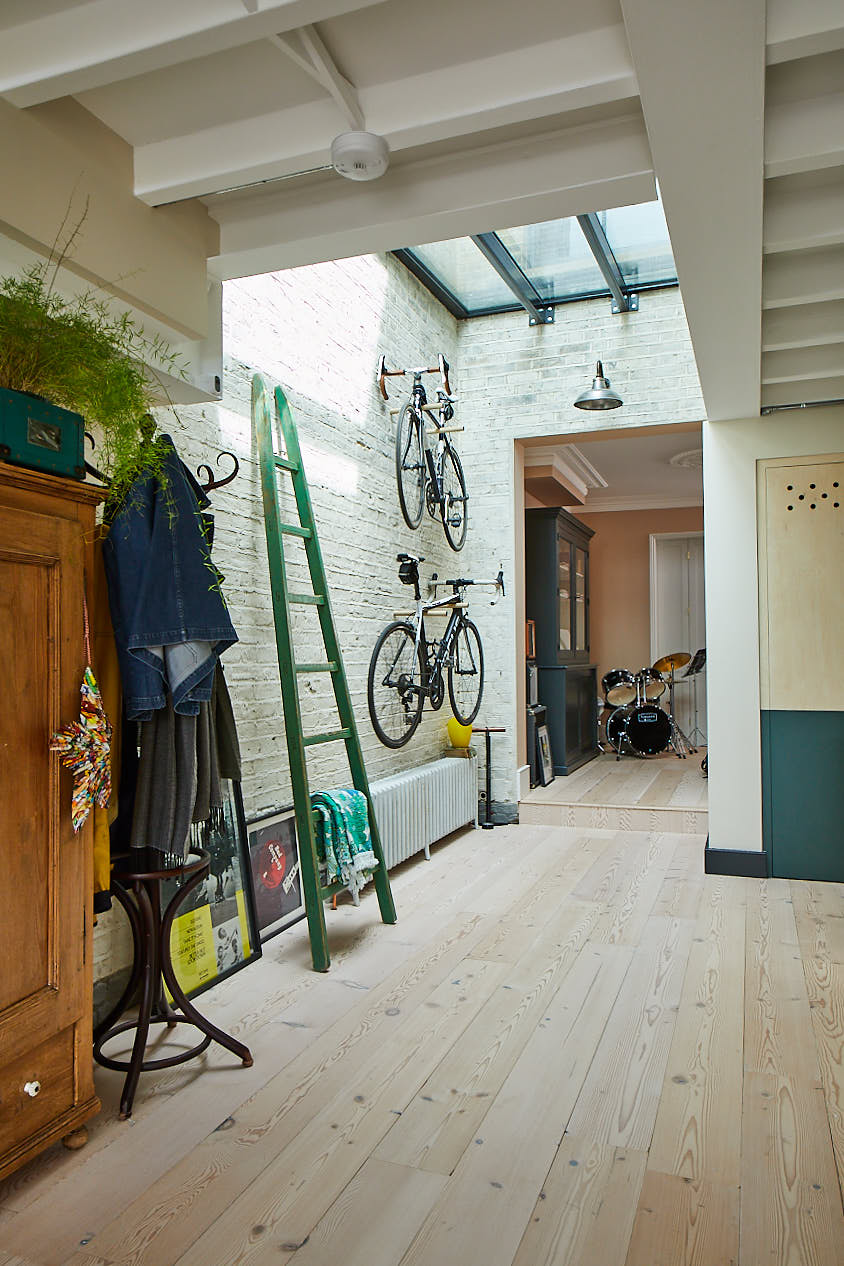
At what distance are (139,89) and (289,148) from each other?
39 centimetres

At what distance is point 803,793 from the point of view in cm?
476

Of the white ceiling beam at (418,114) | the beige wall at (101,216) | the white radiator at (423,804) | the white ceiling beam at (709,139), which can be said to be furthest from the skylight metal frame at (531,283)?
the white radiator at (423,804)

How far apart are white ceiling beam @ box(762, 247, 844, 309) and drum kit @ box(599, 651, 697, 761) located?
5756 millimetres

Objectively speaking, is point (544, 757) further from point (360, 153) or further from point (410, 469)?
point (360, 153)

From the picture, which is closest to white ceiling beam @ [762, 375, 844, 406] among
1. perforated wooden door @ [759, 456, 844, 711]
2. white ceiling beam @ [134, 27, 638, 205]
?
perforated wooden door @ [759, 456, 844, 711]

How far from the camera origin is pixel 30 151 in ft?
→ 7.28

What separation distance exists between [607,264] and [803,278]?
2.31 metres

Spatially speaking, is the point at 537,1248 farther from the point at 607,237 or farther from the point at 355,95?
the point at 607,237

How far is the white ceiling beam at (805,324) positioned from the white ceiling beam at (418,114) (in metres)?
1.43

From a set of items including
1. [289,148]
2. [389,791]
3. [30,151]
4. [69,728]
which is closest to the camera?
[69,728]

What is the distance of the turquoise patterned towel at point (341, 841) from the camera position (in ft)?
12.4

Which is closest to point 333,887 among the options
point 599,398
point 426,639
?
point 426,639

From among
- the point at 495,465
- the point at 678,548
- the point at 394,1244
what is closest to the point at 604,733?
the point at 678,548

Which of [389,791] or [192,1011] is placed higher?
[389,791]
